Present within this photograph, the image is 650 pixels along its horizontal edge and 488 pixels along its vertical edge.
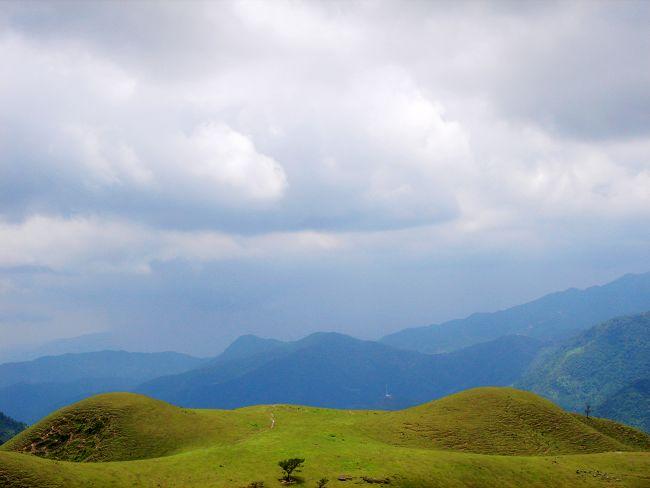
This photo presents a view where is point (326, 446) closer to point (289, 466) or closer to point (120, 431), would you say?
point (289, 466)

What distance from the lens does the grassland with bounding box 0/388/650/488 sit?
53.9 meters

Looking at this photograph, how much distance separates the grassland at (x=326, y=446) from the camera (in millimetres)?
53906

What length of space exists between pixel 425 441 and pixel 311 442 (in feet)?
72.0

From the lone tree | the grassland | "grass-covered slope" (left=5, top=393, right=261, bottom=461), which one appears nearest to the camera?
the lone tree

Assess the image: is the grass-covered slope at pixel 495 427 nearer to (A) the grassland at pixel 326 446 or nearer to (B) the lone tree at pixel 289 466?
(A) the grassland at pixel 326 446

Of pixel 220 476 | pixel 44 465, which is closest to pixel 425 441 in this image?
pixel 220 476

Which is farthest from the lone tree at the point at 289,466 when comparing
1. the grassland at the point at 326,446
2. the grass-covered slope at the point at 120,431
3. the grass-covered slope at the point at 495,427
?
the grass-covered slope at the point at 495,427

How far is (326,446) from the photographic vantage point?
2621 inches

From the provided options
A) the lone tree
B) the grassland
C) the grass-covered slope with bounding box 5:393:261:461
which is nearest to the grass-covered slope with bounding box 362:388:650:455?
the grassland

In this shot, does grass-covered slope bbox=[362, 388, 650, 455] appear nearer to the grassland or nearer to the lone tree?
the grassland

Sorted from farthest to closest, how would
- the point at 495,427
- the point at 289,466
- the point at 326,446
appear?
the point at 495,427 → the point at 326,446 → the point at 289,466

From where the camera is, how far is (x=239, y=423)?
83125 mm

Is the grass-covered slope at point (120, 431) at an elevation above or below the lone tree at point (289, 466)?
above

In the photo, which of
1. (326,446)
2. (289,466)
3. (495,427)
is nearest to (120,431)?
(326,446)
